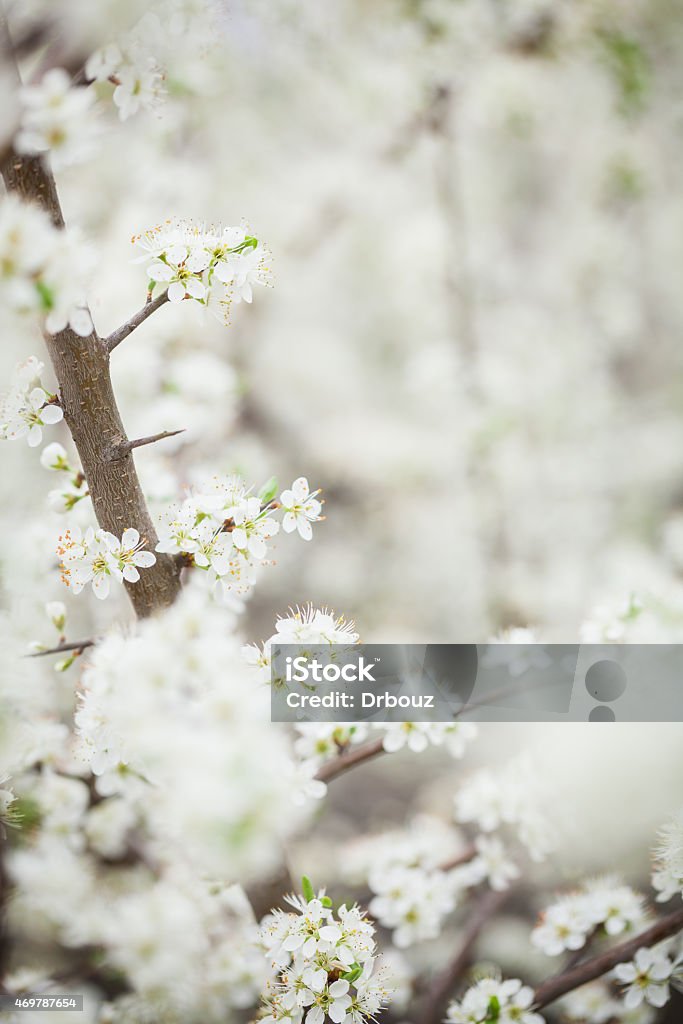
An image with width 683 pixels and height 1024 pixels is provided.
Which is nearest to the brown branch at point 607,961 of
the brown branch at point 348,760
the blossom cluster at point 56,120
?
the brown branch at point 348,760

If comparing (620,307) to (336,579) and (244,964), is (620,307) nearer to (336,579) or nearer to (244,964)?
(336,579)

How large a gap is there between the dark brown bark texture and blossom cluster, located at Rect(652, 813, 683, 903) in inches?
31.3

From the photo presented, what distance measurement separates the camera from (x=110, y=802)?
A: 1.36 metres

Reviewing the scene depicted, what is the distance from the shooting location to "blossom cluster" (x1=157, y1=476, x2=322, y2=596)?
837mm

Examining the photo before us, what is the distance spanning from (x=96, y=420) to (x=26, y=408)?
0.09m

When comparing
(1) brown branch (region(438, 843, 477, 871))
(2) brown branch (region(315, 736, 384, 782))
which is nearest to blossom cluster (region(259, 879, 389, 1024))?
(2) brown branch (region(315, 736, 384, 782))

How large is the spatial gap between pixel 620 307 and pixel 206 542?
10.1 feet

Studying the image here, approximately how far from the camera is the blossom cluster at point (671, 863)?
0.95 meters

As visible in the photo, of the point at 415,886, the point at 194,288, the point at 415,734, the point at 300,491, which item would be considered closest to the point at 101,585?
the point at 300,491

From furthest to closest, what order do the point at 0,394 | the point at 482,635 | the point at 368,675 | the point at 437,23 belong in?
the point at 482,635 → the point at 437,23 → the point at 368,675 → the point at 0,394

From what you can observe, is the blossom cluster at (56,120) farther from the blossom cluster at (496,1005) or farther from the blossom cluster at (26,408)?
the blossom cluster at (496,1005)

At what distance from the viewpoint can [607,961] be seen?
0.99 metres

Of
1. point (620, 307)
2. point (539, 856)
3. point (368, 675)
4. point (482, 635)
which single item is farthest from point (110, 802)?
point (620, 307)

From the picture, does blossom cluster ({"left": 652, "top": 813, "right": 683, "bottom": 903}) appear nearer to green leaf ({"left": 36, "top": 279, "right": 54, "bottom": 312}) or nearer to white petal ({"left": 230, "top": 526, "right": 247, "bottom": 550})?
white petal ({"left": 230, "top": 526, "right": 247, "bottom": 550})
